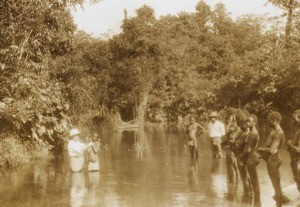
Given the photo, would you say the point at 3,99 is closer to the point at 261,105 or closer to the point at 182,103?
the point at 261,105

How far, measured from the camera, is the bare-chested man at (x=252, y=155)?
9711mm

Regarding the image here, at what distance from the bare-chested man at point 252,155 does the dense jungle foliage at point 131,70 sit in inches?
420

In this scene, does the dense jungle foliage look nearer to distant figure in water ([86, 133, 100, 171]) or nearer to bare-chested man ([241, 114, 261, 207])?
distant figure in water ([86, 133, 100, 171])

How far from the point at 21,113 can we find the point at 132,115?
37.2 meters

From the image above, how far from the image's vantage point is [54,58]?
2484 centimetres

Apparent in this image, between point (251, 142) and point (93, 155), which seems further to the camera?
point (93, 155)

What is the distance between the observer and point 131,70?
1849 inches

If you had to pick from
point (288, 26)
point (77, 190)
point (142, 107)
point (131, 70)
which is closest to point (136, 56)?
point (131, 70)

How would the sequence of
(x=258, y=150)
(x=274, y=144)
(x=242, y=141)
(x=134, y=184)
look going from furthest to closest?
(x=134, y=184)
(x=242, y=141)
(x=258, y=150)
(x=274, y=144)

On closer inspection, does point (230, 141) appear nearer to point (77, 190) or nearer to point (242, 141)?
point (242, 141)

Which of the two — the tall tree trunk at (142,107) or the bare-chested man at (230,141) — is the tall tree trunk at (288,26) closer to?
the bare-chested man at (230,141)

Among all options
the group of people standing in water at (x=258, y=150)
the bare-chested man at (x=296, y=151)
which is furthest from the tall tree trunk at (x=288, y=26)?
the bare-chested man at (x=296, y=151)

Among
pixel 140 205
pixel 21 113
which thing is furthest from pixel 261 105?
pixel 140 205

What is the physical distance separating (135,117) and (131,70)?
6409mm
